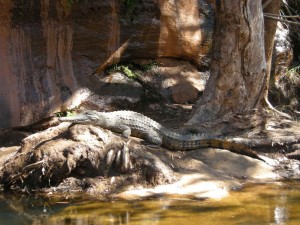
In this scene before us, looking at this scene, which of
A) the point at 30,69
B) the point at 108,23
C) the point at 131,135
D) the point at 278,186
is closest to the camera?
the point at 278,186

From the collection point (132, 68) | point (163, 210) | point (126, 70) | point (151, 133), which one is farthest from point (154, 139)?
point (132, 68)

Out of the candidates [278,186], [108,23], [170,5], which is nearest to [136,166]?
[278,186]

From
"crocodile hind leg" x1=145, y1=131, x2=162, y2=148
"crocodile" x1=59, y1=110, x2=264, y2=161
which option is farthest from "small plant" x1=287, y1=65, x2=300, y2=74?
"crocodile hind leg" x1=145, y1=131, x2=162, y2=148

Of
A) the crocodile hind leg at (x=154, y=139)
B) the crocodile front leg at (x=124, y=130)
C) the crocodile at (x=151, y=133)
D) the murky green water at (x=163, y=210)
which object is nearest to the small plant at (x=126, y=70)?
the crocodile at (x=151, y=133)

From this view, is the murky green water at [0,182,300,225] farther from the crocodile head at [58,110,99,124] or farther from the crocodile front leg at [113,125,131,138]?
the crocodile front leg at [113,125,131,138]

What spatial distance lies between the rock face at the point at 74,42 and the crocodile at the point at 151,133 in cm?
117

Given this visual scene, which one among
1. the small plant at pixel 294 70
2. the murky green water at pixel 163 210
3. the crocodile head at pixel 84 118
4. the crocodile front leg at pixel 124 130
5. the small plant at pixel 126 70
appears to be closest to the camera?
the murky green water at pixel 163 210

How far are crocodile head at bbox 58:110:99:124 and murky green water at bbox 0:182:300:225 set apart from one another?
1313mm

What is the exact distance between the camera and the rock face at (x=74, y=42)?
25.6ft

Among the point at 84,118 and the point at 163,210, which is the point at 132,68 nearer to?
the point at 84,118

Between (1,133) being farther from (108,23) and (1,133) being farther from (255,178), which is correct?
(255,178)

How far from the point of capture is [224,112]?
24.8 ft

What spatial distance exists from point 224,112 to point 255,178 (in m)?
1.44

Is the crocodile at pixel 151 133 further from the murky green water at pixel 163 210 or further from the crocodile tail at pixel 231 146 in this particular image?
the murky green water at pixel 163 210
